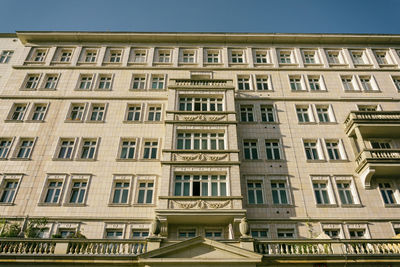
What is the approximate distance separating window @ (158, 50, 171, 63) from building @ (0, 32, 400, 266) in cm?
13

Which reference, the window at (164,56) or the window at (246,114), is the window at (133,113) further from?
the window at (246,114)

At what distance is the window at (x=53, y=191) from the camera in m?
23.7

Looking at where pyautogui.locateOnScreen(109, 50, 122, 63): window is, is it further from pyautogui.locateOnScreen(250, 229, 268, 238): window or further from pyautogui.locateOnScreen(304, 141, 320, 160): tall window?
pyautogui.locateOnScreen(250, 229, 268, 238): window

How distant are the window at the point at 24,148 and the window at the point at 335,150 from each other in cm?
2375

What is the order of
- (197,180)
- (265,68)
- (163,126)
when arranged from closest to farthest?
(197,180) → (163,126) → (265,68)

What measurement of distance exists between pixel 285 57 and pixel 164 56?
12.4m

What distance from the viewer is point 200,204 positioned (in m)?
21.8

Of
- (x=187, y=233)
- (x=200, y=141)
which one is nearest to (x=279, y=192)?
(x=200, y=141)

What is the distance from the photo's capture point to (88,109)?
2897 cm

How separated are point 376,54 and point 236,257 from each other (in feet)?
89.7

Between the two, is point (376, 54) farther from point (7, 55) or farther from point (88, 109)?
point (7, 55)

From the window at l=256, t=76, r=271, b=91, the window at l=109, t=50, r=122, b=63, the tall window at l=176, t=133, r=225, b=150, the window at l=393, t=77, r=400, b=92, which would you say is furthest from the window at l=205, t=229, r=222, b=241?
the window at l=393, t=77, r=400, b=92

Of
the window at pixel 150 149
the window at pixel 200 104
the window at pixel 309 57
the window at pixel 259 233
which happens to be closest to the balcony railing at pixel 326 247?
the window at pixel 259 233

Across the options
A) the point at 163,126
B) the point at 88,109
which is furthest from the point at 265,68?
the point at 88,109
